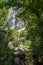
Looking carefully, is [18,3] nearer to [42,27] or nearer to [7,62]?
[7,62]

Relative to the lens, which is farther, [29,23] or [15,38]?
[15,38]

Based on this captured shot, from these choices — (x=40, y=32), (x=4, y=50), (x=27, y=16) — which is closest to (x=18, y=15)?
(x=27, y=16)

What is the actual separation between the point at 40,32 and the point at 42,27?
309mm

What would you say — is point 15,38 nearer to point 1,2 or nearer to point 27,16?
point 27,16

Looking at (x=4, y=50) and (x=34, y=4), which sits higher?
(x=34, y=4)

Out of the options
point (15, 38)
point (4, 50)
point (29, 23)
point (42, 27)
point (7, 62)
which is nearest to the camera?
point (42, 27)

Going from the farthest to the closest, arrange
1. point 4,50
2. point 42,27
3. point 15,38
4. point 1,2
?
point 15,38, point 4,50, point 1,2, point 42,27

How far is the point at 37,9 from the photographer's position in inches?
520

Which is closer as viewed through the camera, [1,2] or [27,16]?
[1,2]

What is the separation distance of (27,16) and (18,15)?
806 millimetres

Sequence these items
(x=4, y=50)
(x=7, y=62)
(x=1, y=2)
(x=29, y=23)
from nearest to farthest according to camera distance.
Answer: (x=7, y=62) → (x=1, y=2) → (x=4, y=50) → (x=29, y=23)

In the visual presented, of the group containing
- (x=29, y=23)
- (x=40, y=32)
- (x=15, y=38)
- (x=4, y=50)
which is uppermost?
(x=40, y=32)

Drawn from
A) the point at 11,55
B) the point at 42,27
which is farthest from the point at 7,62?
the point at 42,27

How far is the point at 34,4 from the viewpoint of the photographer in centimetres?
1309
